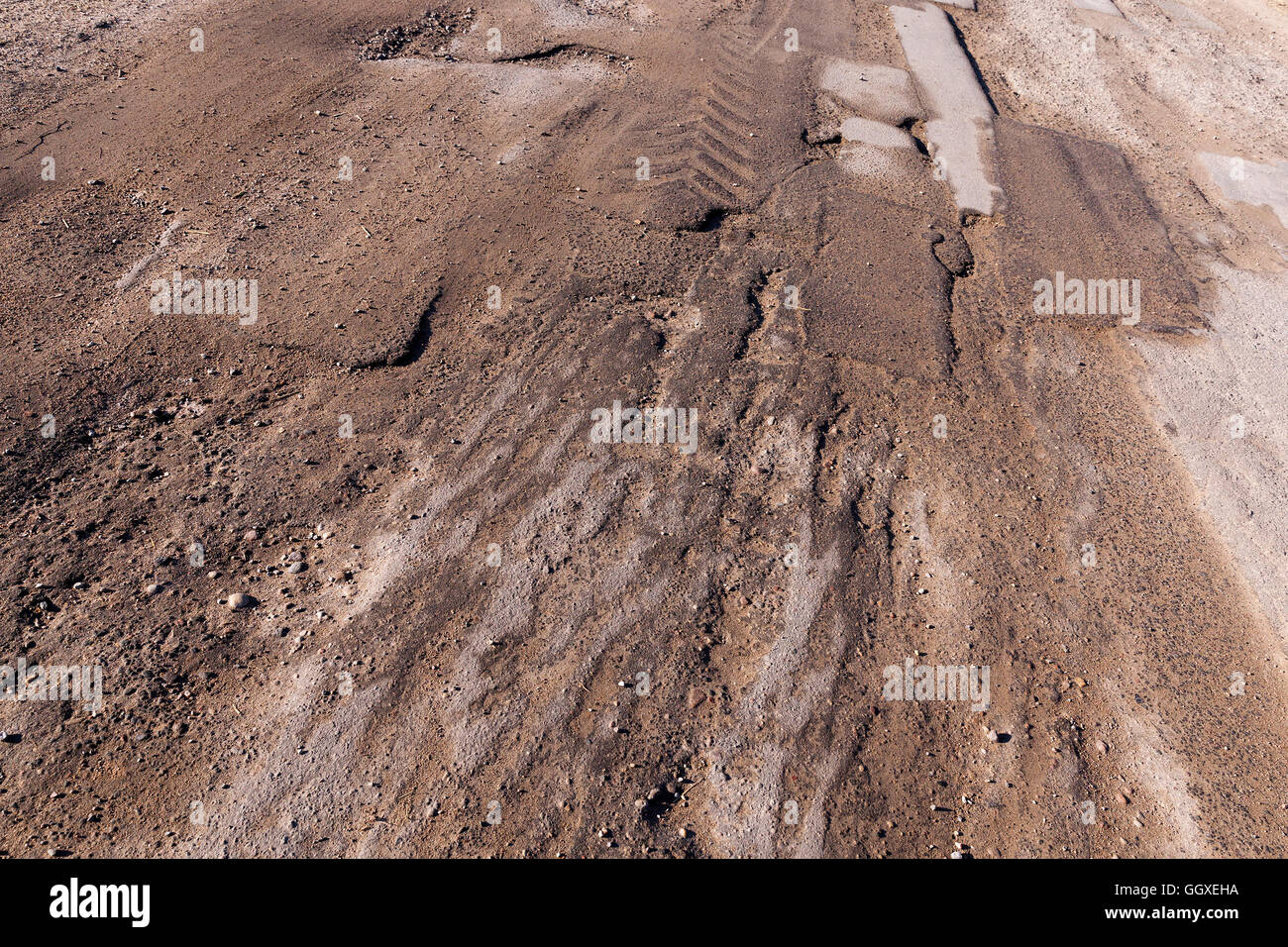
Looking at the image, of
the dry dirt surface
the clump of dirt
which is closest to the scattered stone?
the dry dirt surface

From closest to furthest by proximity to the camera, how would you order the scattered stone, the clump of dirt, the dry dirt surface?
the dry dirt surface
the scattered stone
the clump of dirt

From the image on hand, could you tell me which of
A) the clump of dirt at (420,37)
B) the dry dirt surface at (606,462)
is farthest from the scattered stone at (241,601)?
the clump of dirt at (420,37)

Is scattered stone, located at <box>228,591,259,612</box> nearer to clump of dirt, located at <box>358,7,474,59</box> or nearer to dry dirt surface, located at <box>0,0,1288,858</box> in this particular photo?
dry dirt surface, located at <box>0,0,1288,858</box>

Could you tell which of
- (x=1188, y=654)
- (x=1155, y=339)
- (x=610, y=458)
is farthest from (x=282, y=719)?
(x=1155, y=339)

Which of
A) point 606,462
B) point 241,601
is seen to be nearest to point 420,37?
point 606,462

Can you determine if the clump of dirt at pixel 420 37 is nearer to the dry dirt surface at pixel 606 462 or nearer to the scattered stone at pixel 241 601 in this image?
the dry dirt surface at pixel 606 462

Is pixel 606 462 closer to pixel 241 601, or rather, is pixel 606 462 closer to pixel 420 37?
pixel 241 601
